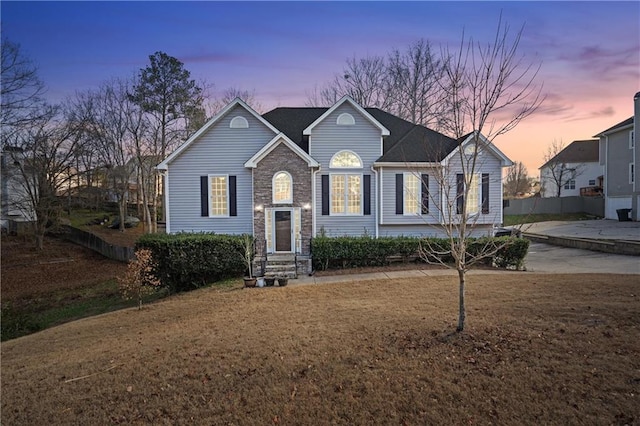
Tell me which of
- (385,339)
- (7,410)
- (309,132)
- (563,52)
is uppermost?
(563,52)

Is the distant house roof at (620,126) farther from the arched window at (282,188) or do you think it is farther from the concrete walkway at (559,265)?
the arched window at (282,188)

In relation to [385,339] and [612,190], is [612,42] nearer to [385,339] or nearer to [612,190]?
[385,339]

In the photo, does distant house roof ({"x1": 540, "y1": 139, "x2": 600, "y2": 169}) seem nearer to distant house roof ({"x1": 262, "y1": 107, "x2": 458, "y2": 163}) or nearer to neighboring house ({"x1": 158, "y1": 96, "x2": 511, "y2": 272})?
distant house roof ({"x1": 262, "y1": 107, "x2": 458, "y2": 163})

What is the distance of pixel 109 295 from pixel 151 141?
53.8 feet

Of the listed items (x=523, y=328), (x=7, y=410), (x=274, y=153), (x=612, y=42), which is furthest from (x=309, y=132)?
(x=7, y=410)

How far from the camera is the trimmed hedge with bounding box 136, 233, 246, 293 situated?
42.3 feet

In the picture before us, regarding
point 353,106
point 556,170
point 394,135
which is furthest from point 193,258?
point 556,170

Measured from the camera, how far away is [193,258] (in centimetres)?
1291

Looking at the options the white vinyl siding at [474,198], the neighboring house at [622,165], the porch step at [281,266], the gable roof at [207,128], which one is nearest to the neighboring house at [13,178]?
the gable roof at [207,128]

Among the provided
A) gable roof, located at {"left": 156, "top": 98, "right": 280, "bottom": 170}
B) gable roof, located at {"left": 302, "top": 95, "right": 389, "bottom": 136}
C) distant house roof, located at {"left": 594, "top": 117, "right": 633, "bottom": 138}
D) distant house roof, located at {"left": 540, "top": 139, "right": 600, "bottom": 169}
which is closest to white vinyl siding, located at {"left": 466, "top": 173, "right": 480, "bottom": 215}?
gable roof, located at {"left": 302, "top": 95, "right": 389, "bottom": 136}

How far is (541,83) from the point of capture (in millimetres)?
6383

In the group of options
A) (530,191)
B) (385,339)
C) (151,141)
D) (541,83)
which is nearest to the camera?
(385,339)

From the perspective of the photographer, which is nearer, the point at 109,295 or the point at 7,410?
the point at 7,410

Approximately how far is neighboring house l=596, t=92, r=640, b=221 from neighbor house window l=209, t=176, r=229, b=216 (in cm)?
3026
